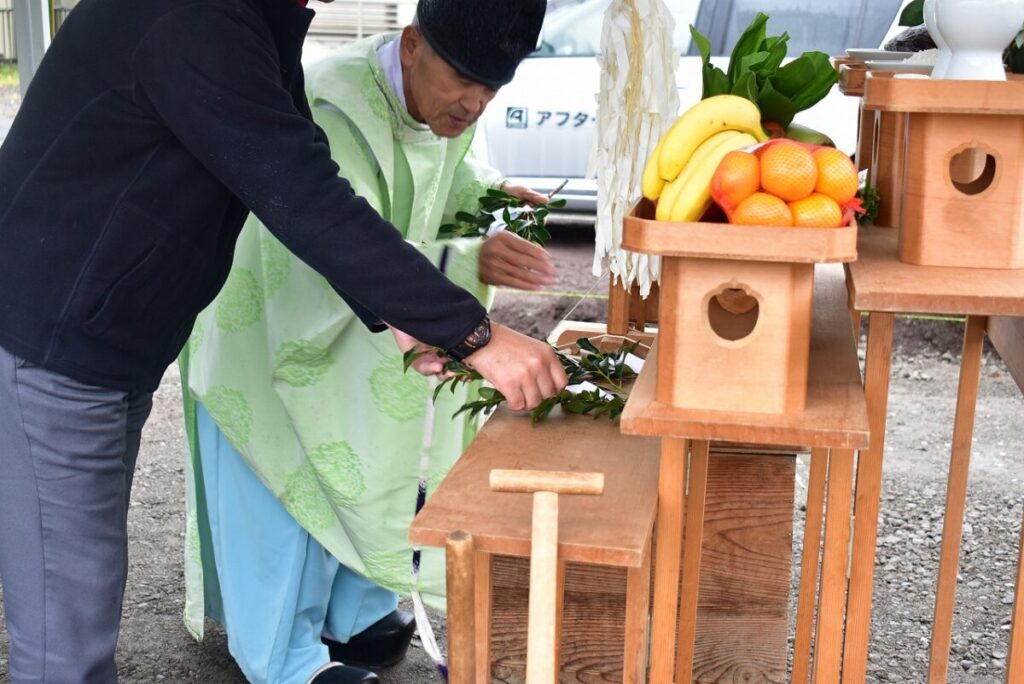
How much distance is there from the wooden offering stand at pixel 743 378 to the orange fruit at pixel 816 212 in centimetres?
3

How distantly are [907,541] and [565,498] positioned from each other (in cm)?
243

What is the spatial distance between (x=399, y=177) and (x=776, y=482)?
0.95 metres

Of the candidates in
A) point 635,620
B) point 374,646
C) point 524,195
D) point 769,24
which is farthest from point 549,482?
point 769,24

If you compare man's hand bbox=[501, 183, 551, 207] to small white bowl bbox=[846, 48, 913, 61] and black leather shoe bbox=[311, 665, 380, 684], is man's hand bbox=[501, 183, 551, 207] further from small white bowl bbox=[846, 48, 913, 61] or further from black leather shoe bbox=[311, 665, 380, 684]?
black leather shoe bbox=[311, 665, 380, 684]

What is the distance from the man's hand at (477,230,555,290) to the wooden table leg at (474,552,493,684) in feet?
2.95

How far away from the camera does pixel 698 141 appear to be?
4.71ft

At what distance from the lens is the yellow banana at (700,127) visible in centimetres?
143

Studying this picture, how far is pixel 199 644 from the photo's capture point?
2969mm

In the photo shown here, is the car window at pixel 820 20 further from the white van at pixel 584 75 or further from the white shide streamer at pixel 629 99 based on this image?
the white shide streamer at pixel 629 99

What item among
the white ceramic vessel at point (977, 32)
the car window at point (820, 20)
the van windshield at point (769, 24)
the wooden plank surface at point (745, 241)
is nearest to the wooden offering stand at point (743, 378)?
the wooden plank surface at point (745, 241)

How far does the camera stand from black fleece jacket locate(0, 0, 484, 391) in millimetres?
1455

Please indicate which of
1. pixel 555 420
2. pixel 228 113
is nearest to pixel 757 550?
pixel 555 420

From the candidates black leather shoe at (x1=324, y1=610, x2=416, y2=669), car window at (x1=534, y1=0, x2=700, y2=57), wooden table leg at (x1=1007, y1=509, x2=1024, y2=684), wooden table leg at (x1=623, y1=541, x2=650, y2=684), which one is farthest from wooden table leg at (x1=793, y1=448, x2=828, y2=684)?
car window at (x1=534, y1=0, x2=700, y2=57)

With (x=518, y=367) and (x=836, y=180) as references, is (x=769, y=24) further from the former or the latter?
(x=836, y=180)
